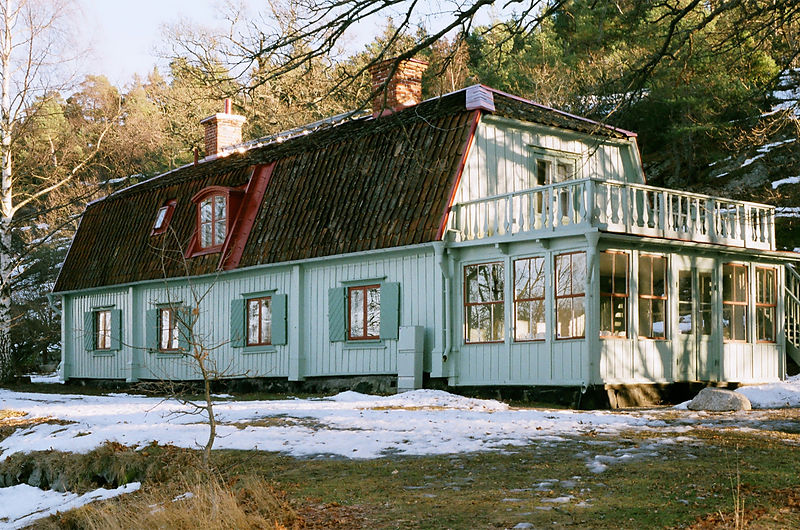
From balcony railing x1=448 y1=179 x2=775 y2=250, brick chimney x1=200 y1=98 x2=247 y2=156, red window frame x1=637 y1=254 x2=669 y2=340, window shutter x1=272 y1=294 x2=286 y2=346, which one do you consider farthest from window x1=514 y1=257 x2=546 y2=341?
brick chimney x1=200 y1=98 x2=247 y2=156

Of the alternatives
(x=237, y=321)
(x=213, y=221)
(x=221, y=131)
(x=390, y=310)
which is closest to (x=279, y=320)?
(x=237, y=321)

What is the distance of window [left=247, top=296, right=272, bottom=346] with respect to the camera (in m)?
22.3

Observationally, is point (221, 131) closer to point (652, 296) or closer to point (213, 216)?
point (213, 216)

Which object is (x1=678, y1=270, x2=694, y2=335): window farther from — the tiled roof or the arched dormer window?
the arched dormer window

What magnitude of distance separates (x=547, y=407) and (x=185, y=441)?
6.80 meters

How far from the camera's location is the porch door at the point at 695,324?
57.4ft

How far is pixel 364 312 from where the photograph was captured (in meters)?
19.7

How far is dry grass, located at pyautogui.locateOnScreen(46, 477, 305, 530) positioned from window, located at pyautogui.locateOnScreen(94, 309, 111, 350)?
19859mm

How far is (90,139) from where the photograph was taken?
2089 inches

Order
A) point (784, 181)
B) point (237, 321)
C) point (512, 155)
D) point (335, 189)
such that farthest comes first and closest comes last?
point (784, 181) → point (237, 321) → point (335, 189) → point (512, 155)

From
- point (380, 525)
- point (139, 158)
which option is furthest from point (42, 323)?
point (380, 525)

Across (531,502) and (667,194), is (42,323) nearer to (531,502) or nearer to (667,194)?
(667,194)

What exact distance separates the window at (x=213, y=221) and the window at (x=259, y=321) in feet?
5.79

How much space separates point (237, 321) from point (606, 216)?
10.5m
